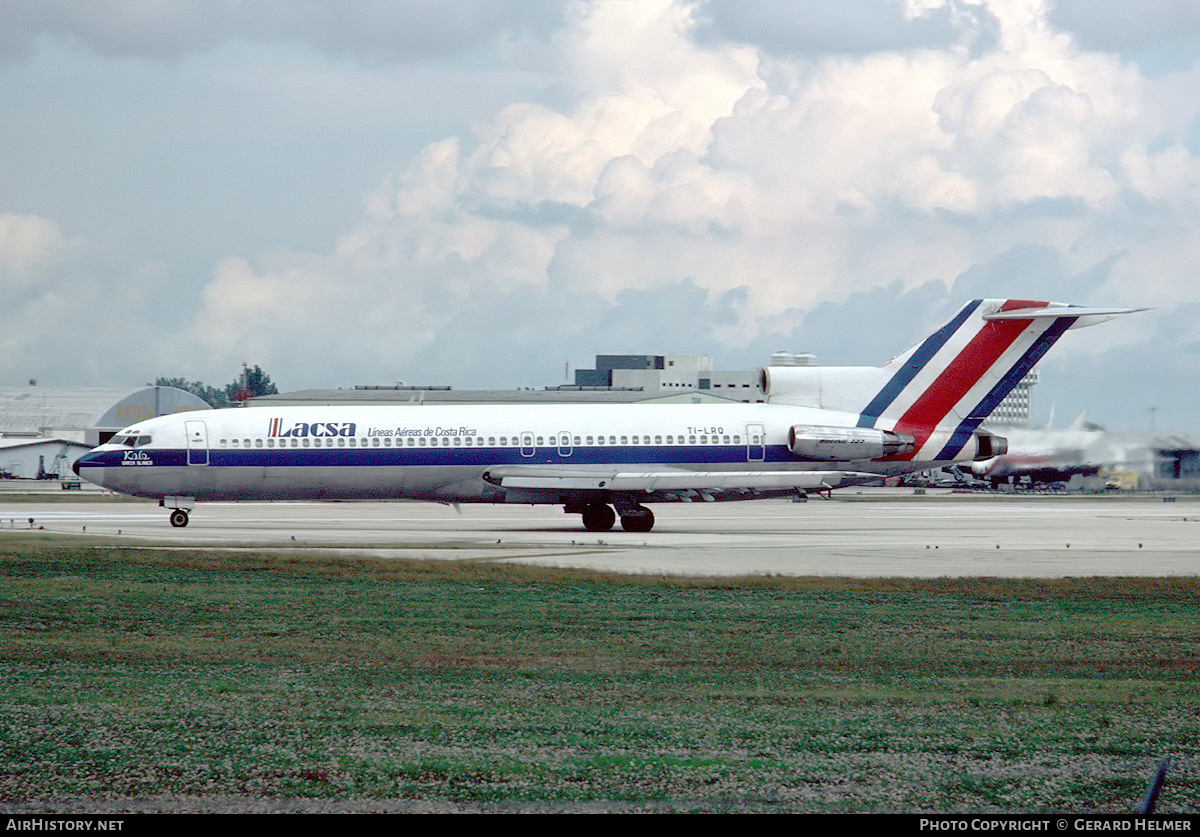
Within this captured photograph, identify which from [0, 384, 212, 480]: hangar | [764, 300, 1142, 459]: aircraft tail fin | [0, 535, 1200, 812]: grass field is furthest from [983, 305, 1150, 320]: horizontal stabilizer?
[0, 384, 212, 480]: hangar

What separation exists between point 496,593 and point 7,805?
14824 mm

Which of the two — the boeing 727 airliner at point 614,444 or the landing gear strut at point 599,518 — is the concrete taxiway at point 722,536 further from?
the boeing 727 airliner at point 614,444

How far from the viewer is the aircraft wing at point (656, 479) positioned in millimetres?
42531

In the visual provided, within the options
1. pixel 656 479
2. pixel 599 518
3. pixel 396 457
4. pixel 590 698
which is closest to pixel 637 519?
pixel 599 518

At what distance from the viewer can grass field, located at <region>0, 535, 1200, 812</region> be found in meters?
9.76

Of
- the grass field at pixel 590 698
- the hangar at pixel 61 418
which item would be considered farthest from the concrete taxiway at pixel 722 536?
the hangar at pixel 61 418

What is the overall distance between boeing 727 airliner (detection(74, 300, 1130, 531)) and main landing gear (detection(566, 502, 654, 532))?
0.05 metres

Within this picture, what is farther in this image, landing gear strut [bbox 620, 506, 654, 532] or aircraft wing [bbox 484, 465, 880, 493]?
landing gear strut [bbox 620, 506, 654, 532]

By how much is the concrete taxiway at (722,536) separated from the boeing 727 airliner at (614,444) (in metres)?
1.47

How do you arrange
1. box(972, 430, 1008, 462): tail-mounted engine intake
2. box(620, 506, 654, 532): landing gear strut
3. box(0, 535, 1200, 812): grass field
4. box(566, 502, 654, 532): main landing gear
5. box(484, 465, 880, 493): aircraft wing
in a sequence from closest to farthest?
1. box(0, 535, 1200, 812): grass field
2. box(484, 465, 880, 493): aircraft wing
3. box(620, 506, 654, 532): landing gear strut
4. box(566, 502, 654, 532): main landing gear
5. box(972, 430, 1008, 462): tail-mounted engine intake

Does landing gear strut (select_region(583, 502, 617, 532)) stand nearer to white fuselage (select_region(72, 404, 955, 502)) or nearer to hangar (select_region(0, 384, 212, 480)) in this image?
white fuselage (select_region(72, 404, 955, 502))

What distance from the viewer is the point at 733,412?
45781 millimetres

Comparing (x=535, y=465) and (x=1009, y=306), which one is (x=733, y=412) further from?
(x=1009, y=306)

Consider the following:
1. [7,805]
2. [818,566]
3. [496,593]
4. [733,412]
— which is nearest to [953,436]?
[733,412]
